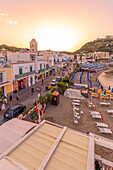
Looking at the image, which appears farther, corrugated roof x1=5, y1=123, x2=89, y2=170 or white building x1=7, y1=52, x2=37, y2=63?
white building x1=7, y1=52, x2=37, y2=63

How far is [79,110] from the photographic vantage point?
12984 millimetres

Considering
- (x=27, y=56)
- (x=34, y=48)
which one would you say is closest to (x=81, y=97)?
(x=27, y=56)

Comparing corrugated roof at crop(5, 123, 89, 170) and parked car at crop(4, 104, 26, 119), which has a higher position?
corrugated roof at crop(5, 123, 89, 170)

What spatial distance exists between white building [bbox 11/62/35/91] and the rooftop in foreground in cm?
1446

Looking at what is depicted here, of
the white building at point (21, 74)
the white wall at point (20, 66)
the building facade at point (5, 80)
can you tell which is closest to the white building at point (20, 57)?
the white wall at point (20, 66)

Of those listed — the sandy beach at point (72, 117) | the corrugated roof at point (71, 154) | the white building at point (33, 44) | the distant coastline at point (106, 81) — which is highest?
the white building at point (33, 44)

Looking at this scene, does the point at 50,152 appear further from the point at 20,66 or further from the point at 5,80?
the point at 20,66

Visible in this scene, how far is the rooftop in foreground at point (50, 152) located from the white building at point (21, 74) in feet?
47.4

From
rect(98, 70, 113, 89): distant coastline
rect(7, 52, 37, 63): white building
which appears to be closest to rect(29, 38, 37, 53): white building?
rect(7, 52, 37, 63): white building

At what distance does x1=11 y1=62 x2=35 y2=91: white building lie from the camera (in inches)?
691

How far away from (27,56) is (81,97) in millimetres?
15717

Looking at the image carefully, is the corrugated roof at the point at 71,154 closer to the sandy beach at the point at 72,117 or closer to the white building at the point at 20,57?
the sandy beach at the point at 72,117

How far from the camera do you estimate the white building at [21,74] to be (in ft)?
57.6

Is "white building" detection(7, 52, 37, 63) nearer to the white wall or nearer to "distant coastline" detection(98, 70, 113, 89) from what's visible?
the white wall
